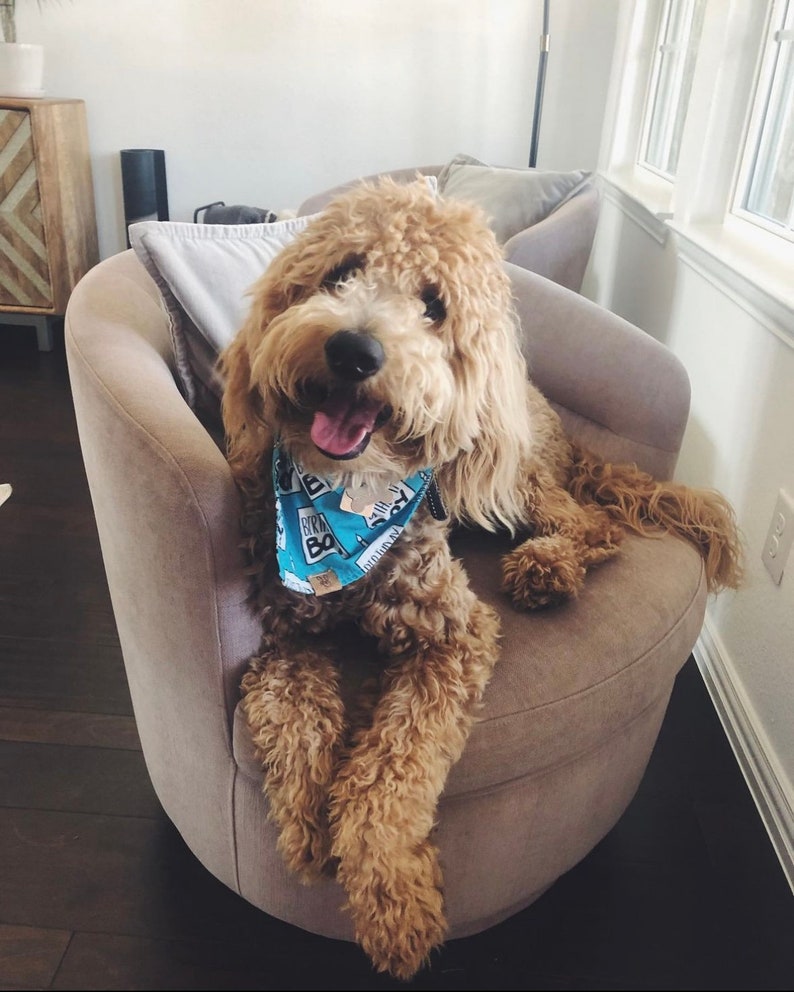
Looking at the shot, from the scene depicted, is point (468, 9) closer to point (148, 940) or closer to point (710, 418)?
point (710, 418)

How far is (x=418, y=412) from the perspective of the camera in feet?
3.45

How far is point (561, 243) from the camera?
95.8 inches

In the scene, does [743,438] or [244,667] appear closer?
[244,667]

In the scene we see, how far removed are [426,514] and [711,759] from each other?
0.94 m

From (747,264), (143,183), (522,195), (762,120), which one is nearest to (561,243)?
(522,195)

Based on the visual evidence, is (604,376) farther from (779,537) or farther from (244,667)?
(244,667)

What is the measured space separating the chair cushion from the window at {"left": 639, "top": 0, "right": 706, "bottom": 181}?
1.94m

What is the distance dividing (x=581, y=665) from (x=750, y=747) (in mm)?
746

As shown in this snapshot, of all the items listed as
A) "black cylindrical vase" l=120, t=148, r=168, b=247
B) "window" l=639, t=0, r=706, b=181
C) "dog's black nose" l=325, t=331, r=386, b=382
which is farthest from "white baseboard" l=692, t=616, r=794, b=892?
"black cylindrical vase" l=120, t=148, r=168, b=247

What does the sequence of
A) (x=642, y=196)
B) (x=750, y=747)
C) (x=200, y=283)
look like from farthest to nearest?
(x=642, y=196) < (x=750, y=747) < (x=200, y=283)

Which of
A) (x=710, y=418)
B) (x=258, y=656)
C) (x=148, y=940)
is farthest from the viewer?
(x=710, y=418)

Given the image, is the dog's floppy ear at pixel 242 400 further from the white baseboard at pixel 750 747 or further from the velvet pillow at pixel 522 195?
the velvet pillow at pixel 522 195

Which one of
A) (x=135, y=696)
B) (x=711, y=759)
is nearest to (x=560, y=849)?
(x=711, y=759)

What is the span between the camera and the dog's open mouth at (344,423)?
1.05 metres
